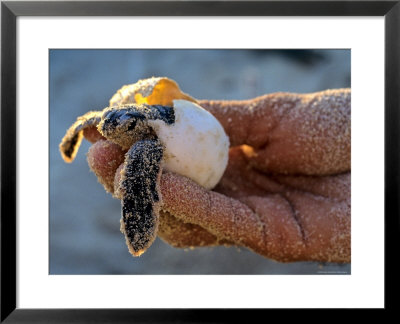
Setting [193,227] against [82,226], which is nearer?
[193,227]

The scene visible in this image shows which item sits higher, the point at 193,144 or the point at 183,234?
the point at 193,144

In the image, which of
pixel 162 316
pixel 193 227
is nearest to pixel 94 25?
pixel 193 227

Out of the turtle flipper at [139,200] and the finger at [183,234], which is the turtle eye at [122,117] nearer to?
the turtle flipper at [139,200]

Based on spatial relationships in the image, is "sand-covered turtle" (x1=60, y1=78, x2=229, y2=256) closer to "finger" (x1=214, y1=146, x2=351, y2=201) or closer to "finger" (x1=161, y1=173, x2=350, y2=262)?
"finger" (x1=161, y1=173, x2=350, y2=262)

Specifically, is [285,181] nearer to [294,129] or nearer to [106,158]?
[294,129]

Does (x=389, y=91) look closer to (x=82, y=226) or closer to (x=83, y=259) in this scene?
(x=83, y=259)

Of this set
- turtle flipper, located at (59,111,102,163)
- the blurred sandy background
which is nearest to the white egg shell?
turtle flipper, located at (59,111,102,163)

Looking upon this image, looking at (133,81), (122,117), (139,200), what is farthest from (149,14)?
(133,81)
